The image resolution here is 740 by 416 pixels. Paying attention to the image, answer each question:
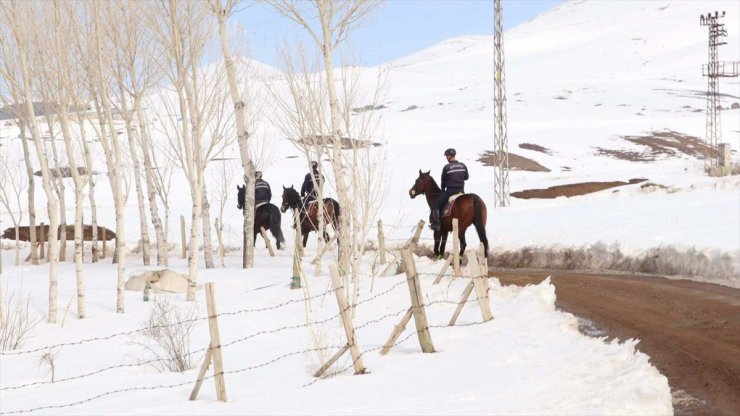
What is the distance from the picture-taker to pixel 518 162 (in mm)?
59125

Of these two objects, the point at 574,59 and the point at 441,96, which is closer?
the point at 441,96

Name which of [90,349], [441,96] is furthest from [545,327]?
[441,96]

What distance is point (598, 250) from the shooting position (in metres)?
20.4

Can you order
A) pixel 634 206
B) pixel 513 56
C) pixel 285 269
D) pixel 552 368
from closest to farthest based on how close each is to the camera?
pixel 552 368 < pixel 285 269 < pixel 634 206 < pixel 513 56

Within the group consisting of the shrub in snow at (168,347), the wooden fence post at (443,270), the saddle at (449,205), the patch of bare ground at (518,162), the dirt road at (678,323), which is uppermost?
the patch of bare ground at (518,162)

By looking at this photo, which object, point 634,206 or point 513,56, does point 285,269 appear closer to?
point 634,206

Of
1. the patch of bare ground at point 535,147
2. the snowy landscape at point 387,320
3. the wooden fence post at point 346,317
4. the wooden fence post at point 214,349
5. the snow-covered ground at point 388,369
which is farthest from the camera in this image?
the patch of bare ground at point 535,147

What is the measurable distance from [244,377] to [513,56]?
169424 millimetres

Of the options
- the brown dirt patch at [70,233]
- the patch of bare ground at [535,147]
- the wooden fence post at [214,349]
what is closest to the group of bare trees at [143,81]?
the wooden fence post at [214,349]

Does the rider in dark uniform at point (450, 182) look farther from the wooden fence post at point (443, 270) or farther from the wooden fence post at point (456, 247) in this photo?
the wooden fence post at point (443, 270)

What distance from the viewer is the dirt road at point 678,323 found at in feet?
27.8

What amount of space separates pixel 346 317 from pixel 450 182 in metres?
9.42

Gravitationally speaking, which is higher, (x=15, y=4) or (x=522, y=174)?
(x=15, y=4)

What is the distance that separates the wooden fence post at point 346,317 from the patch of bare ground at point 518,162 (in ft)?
155
